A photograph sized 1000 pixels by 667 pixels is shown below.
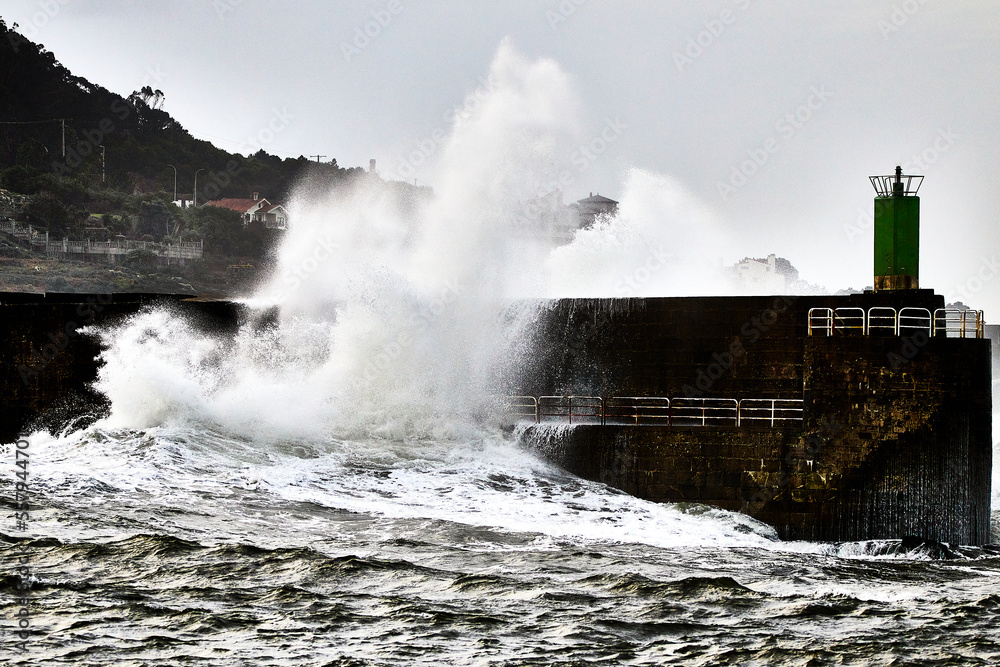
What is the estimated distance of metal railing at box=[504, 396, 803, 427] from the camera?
1499cm

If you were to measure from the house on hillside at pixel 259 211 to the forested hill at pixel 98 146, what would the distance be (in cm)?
271

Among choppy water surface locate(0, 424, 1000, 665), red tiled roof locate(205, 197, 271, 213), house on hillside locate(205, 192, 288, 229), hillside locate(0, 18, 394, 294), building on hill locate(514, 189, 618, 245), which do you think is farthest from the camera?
red tiled roof locate(205, 197, 271, 213)

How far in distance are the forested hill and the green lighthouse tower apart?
5574 centimetres

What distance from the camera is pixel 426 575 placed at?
983cm

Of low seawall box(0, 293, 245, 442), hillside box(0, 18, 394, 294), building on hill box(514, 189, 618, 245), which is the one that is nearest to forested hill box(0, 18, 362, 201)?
hillside box(0, 18, 394, 294)

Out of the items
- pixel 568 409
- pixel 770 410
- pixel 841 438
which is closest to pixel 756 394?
pixel 770 410

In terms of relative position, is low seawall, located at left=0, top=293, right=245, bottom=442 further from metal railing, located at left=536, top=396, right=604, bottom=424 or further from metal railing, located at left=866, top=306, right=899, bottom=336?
metal railing, located at left=866, top=306, right=899, bottom=336

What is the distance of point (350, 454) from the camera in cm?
1556

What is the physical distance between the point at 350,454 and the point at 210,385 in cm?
327

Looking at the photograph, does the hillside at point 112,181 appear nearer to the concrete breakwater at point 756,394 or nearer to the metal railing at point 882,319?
the concrete breakwater at point 756,394

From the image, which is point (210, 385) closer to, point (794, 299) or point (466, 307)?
point (466, 307)

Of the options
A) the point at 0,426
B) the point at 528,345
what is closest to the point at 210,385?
the point at 0,426

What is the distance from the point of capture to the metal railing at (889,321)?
14188 mm

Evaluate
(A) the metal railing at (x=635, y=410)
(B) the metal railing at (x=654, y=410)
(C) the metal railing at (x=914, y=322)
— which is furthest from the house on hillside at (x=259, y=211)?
(C) the metal railing at (x=914, y=322)
